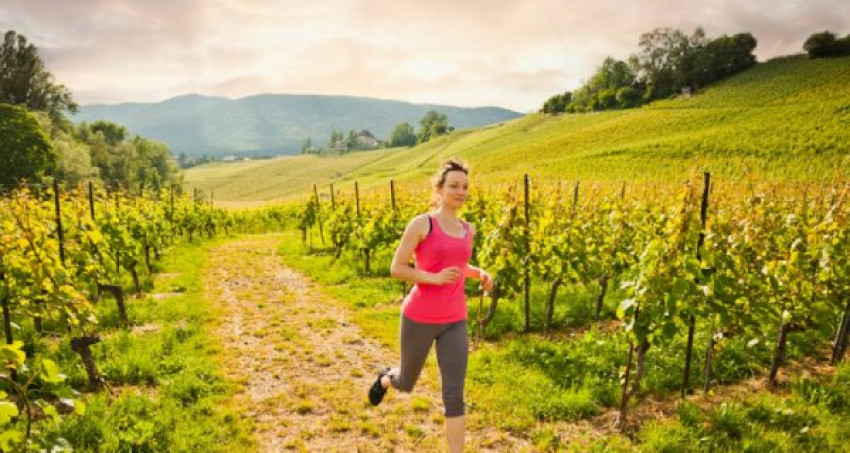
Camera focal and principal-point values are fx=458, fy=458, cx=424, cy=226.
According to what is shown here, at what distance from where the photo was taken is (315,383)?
6184 millimetres

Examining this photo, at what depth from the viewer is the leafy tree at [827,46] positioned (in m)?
64.1

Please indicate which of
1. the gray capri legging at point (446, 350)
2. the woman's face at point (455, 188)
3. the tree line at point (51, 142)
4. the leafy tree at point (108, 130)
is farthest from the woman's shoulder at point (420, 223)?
the leafy tree at point (108, 130)

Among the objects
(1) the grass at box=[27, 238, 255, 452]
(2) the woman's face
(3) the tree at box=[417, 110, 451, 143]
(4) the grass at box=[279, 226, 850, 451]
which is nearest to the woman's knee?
(4) the grass at box=[279, 226, 850, 451]

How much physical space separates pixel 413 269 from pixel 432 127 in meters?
119

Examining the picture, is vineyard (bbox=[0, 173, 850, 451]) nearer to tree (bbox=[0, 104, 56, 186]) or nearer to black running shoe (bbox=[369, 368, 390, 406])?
black running shoe (bbox=[369, 368, 390, 406])

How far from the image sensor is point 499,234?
7859mm

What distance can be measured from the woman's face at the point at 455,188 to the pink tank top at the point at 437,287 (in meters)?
0.23

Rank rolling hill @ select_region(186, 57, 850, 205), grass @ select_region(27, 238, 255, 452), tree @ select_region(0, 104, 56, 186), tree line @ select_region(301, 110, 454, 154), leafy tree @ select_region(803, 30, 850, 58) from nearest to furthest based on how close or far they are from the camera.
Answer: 1. grass @ select_region(27, 238, 255, 452)
2. rolling hill @ select_region(186, 57, 850, 205)
3. tree @ select_region(0, 104, 56, 186)
4. leafy tree @ select_region(803, 30, 850, 58)
5. tree line @ select_region(301, 110, 454, 154)

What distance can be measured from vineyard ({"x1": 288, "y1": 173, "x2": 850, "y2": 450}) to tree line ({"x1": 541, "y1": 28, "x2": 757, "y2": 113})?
7715cm

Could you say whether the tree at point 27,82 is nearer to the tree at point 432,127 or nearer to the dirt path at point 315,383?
the dirt path at point 315,383

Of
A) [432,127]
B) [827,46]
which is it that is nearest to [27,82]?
[432,127]

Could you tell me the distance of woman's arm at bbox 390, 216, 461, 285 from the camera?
146 inches

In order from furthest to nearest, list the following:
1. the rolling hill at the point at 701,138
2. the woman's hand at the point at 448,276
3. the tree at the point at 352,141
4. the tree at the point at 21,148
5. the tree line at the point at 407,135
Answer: the tree at the point at 352,141, the tree line at the point at 407,135, the tree at the point at 21,148, the rolling hill at the point at 701,138, the woman's hand at the point at 448,276

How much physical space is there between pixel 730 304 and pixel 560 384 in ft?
7.23
